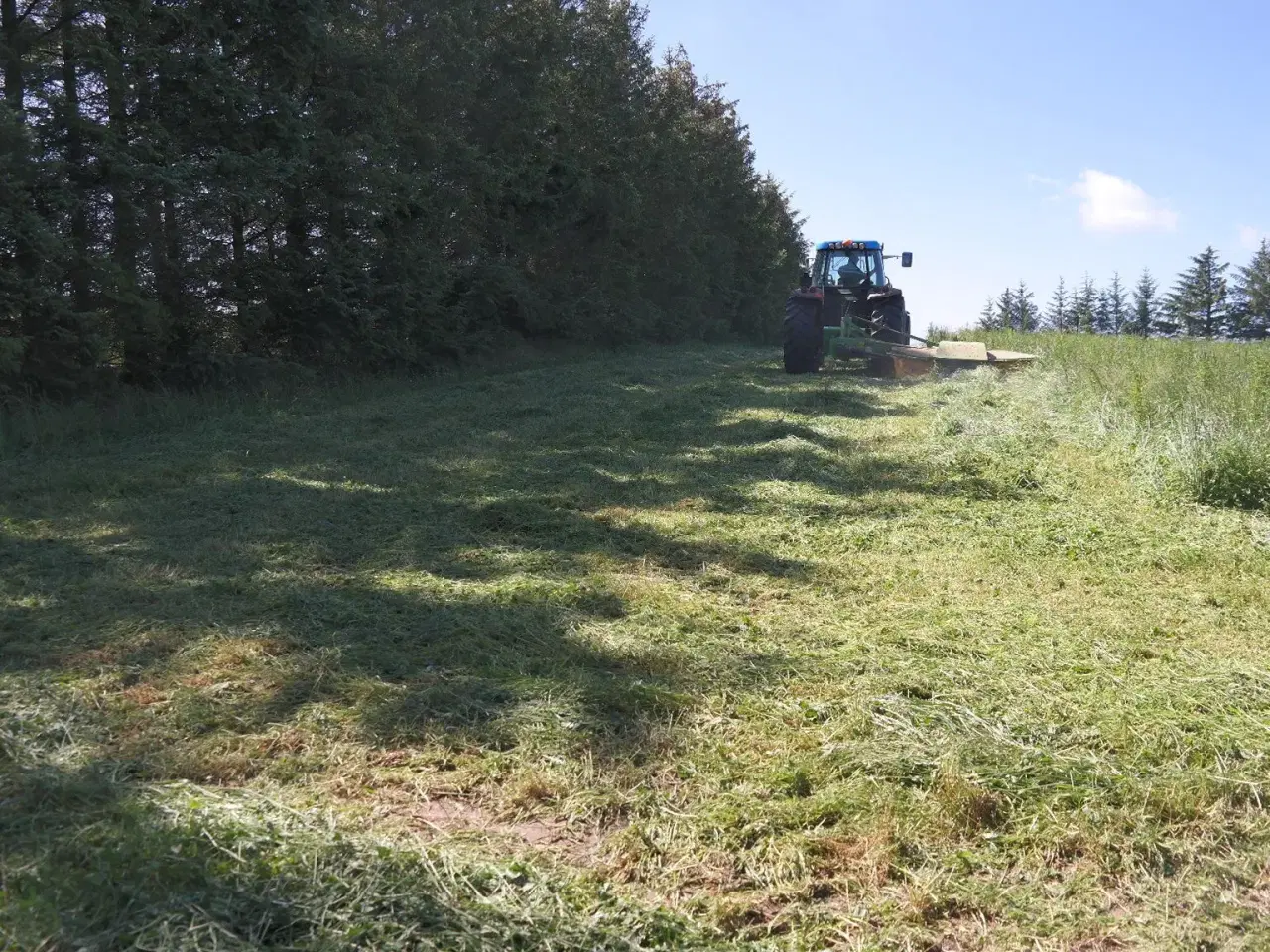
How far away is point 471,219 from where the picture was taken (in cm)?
1816

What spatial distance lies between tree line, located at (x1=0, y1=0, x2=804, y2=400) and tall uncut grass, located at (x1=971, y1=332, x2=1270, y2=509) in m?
9.74

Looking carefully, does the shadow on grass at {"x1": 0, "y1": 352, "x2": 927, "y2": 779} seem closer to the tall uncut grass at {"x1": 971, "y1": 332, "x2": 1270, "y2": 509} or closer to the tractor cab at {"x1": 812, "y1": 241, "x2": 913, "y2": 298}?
the tall uncut grass at {"x1": 971, "y1": 332, "x2": 1270, "y2": 509}

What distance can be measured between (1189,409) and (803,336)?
26.2 feet

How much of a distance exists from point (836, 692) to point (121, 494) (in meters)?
5.89

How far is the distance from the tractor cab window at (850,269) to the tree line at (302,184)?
213 inches

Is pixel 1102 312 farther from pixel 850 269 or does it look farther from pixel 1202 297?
pixel 850 269

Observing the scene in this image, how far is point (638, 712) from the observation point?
3598mm

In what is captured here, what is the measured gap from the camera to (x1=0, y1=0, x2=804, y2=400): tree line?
10453 mm

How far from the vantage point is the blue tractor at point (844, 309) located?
15.6 meters

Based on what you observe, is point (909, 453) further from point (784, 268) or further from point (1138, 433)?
point (784, 268)

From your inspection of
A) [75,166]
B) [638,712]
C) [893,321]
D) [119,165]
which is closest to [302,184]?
[119,165]

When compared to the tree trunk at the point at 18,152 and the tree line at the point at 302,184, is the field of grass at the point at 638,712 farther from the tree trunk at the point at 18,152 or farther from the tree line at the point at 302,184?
the tree line at the point at 302,184

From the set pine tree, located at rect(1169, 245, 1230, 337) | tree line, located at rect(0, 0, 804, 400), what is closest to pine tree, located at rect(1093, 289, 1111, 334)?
pine tree, located at rect(1169, 245, 1230, 337)

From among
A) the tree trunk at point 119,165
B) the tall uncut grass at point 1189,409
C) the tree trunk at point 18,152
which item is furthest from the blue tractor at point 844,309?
the tree trunk at point 18,152
